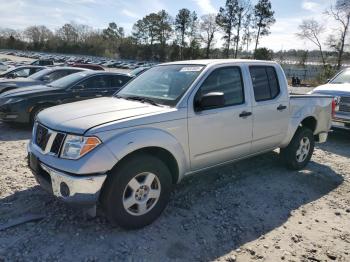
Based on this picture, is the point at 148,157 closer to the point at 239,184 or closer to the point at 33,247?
the point at 33,247

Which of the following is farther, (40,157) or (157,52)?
(157,52)

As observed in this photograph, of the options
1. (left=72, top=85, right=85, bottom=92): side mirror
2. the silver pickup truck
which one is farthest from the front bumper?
(left=72, top=85, right=85, bottom=92): side mirror

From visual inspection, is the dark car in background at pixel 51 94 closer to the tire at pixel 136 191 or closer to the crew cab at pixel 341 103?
the tire at pixel 136 191

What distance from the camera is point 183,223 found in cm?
393

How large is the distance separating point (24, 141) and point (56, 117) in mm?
4070

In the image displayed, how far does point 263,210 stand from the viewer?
14.3 feet

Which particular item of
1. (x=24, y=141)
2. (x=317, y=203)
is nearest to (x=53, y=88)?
(x=24, y=141)

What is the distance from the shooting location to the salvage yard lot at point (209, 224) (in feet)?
11.0

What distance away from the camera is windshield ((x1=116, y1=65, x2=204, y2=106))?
4117 mm

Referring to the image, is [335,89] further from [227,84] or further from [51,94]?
[51,94]

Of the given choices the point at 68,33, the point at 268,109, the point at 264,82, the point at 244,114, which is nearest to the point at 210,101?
the point at 244,114

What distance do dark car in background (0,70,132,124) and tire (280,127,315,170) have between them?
17.3 ft

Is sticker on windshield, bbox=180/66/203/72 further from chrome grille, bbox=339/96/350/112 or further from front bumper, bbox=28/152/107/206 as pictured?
chrome grille, bbox=339/96/350/112

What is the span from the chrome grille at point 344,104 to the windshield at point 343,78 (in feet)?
4.61
